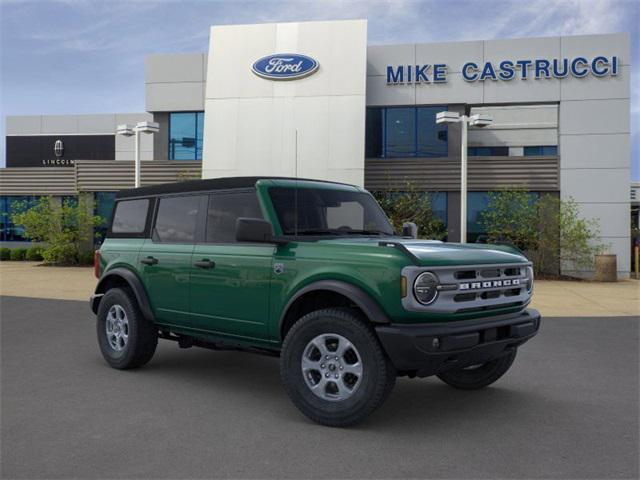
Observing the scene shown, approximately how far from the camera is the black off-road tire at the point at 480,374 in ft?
18.0

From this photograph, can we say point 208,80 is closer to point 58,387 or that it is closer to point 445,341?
point 58,387

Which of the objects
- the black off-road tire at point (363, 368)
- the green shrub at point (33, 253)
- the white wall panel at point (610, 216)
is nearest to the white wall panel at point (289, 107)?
the white wall panel at point (610, 216)

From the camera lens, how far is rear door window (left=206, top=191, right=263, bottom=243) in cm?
532

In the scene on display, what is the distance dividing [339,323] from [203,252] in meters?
1.74

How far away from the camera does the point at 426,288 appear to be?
4.23 m

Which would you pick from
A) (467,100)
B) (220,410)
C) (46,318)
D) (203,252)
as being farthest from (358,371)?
(467,100)

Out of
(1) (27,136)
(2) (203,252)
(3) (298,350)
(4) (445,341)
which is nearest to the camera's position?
(4) (445,341)

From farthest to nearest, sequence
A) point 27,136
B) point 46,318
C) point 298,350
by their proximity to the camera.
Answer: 1. point 27,136
2. point 46,318
3. point 298,350

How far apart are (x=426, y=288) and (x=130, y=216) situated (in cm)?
378

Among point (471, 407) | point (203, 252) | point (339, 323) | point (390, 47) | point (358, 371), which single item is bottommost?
point (471, 407)

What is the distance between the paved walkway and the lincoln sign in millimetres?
7736

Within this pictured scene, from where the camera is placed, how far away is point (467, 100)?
22547 millimetres

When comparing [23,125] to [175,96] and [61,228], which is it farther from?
[175,96]

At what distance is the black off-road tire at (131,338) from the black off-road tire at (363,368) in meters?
→ 2.16
